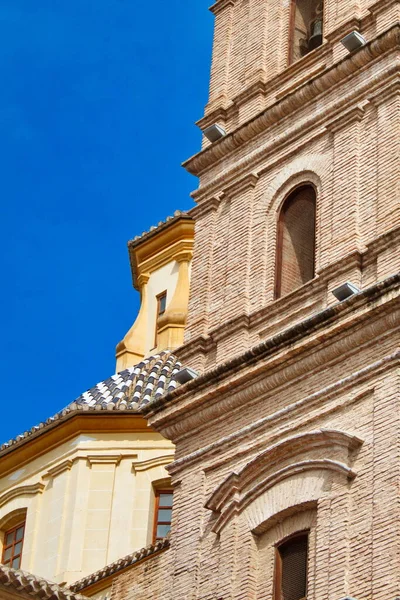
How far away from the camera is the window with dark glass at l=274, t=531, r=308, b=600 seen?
22.5 meters

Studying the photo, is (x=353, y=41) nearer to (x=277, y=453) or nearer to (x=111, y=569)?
(x=277, y=453)

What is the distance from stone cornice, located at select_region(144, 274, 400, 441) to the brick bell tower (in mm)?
20

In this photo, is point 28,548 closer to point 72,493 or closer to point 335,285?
point 72,493

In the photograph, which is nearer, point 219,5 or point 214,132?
point 214,132

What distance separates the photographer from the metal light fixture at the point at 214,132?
91.5 ft

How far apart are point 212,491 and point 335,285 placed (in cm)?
289

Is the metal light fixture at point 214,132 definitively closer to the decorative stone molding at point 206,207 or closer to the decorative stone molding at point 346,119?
the decorative stone molding at point 206,207

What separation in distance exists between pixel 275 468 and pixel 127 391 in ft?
29.1

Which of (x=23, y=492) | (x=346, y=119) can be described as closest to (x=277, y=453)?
(x=346, y=119)

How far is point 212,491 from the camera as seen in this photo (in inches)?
952

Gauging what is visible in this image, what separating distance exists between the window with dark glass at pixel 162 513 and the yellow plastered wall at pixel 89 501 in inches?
4.2

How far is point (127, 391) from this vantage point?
3203 cm

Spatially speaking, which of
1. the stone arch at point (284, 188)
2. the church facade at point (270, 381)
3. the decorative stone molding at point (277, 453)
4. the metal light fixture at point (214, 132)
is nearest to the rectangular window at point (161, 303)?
the church facade at point (270, 381)

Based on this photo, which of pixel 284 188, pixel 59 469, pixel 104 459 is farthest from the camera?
pixel 59 469
